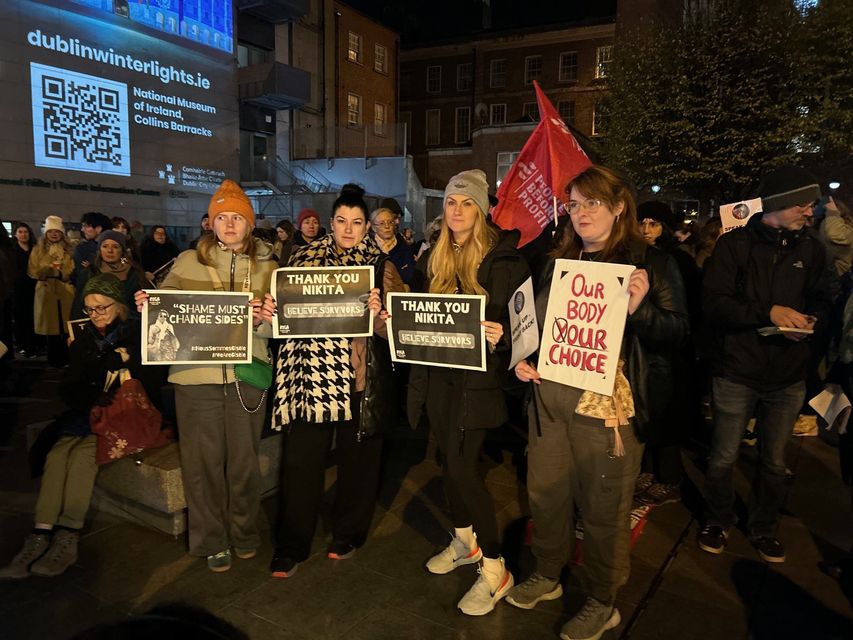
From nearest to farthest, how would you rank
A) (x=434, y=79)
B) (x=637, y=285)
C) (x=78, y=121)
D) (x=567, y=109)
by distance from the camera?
(x=637, y=285)
(x=78, y=121)
(x=567, y=109)
(x=434, y=79)

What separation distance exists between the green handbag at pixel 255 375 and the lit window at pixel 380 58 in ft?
108

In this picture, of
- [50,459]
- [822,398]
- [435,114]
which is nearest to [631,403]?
[822,398]

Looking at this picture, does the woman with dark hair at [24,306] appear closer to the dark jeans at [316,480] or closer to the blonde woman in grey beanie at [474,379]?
the dark jeans at [316,480]

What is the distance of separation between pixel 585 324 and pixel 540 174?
311cm

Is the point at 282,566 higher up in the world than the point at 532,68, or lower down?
lower down

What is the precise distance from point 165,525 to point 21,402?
472 cm

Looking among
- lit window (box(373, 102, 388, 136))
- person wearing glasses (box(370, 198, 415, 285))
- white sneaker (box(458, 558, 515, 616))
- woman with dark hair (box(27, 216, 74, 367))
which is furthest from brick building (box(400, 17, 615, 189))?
white sneaker (box(458, 558, 515, 616))

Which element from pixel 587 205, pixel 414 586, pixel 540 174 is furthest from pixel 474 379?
pixel 540 174

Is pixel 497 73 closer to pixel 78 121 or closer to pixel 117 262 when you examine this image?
pixel 78 121

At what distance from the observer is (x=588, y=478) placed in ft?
10.0

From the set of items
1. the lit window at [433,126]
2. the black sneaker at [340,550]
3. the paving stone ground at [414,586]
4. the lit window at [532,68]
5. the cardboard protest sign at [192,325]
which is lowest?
the paving stone ground at [414,586]

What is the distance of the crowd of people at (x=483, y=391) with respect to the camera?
3031 millimetres

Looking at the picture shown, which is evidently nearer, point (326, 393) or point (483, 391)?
point (483, 391)

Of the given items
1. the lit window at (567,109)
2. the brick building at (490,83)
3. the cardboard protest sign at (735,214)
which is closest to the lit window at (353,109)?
the brick building at (490,83)
